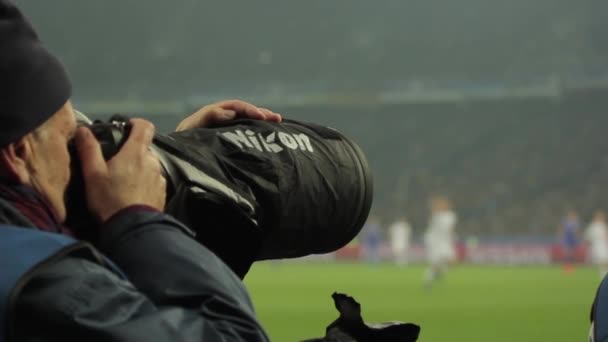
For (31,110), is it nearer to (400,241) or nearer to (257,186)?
(257,186)

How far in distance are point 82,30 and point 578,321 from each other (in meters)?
31.3

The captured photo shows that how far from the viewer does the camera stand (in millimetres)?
1519

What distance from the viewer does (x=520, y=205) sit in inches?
1250

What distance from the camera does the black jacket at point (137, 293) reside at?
123 cm

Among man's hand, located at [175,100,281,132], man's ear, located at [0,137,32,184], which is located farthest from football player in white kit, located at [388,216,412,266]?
man's ear, located at [0,137,32,184]

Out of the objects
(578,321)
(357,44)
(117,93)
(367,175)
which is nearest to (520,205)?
(357,44)

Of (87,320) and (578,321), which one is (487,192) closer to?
(578,321)

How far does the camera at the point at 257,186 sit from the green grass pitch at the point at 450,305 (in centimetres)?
607

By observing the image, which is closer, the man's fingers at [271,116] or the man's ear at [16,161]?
the man's ear at [16,161]

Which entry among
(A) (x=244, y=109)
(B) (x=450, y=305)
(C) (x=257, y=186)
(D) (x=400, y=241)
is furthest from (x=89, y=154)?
(D) (x=400, y=241)

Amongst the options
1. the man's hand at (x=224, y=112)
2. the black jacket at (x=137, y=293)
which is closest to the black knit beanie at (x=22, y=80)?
the black jacket at (x=137, y=293)

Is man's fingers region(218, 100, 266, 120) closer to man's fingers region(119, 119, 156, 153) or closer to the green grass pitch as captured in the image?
man's fingers region(119, 119, 156, 153)

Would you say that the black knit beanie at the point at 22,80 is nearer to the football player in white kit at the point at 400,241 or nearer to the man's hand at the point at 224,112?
the man's hand at the point at 224,112

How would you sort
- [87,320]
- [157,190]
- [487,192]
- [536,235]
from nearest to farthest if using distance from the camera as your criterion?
[87,320] → [157,190] → [536,235] → [487,192]
